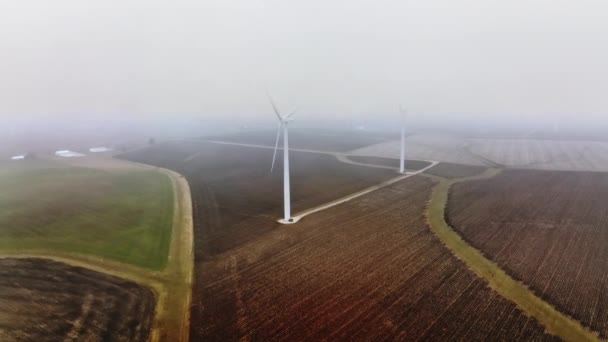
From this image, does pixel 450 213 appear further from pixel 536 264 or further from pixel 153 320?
pixel 153 320

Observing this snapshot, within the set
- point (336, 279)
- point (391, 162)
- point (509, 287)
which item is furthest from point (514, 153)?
point (336, 279)

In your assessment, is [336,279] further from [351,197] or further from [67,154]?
[67,154]

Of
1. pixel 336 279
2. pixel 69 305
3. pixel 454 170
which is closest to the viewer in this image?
pixel 69 305

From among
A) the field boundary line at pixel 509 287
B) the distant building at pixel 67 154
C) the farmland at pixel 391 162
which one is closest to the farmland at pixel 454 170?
the farmland at pixel 391 162

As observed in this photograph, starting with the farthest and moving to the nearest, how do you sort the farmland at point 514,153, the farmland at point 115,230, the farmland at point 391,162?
1. the farmland at point 514,153
2. the farmland at point 391,162
3. the farmland at point 115,230

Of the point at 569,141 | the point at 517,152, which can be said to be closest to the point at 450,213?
the point at 517,152

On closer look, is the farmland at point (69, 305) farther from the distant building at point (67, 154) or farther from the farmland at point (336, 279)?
the distant building at point (67, 154)
